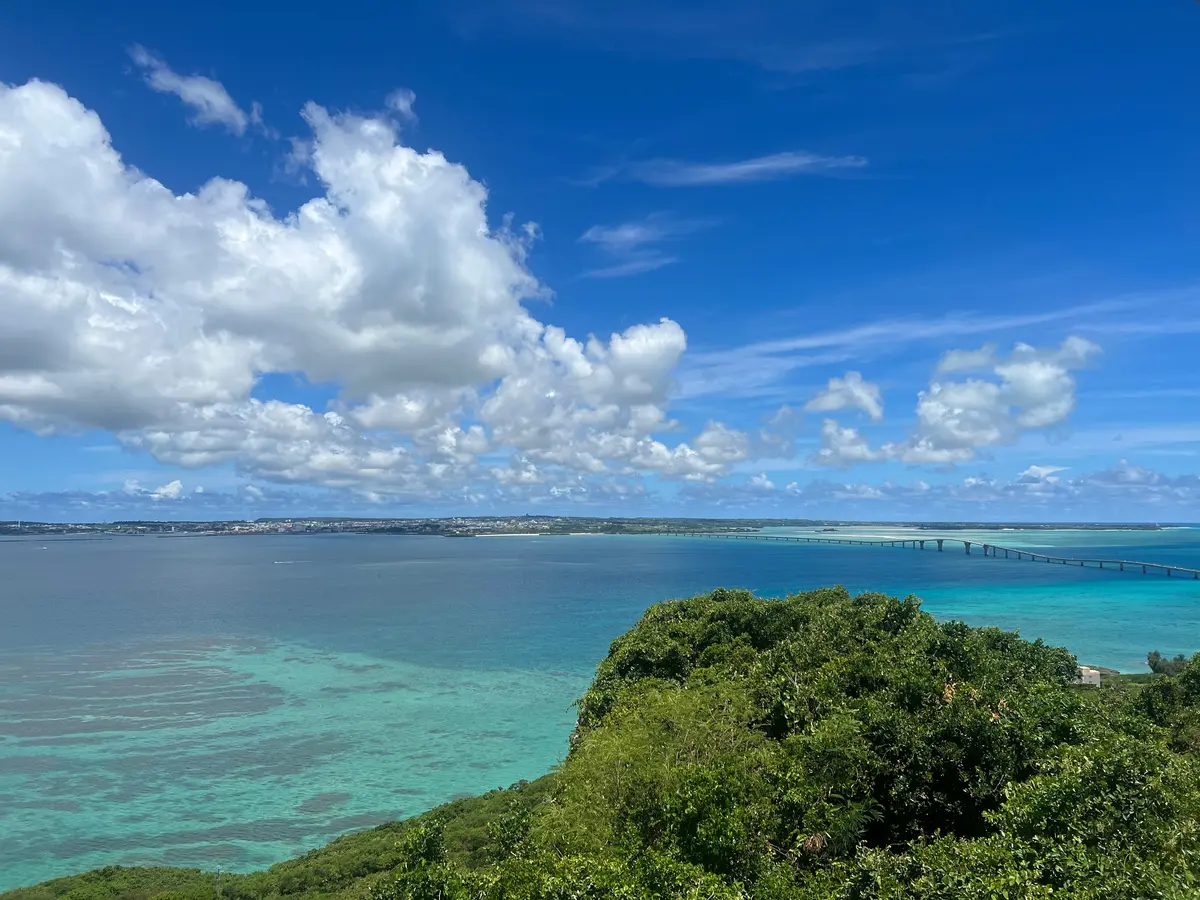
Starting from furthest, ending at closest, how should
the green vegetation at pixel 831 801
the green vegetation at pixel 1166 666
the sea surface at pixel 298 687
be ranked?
the green vegetation at pixel 1166 666 → the sea surface at pixel 298 687 → the green vegetation at pixel 831 801

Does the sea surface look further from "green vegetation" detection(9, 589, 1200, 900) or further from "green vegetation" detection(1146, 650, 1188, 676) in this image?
→ "green vegetation" detection(9, 589, 1200, 900)

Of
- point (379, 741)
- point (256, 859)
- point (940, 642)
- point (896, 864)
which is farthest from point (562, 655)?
point (896, 864)

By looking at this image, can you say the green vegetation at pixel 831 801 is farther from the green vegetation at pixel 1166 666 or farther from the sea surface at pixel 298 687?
the green vegetation at pixel 1166 666

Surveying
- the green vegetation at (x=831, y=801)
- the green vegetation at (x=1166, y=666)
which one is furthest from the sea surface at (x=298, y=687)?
the green vegetation at (x=831, y=801)

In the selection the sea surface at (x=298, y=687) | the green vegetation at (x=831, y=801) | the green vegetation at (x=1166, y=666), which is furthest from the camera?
the green vegetation at (x=1166, y=666)

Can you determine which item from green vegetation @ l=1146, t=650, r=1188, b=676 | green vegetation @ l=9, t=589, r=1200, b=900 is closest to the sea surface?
green vegetation @ l=1146, t=650, r=1188, b=676

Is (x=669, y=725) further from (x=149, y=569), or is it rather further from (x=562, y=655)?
(x=149, y=569)
